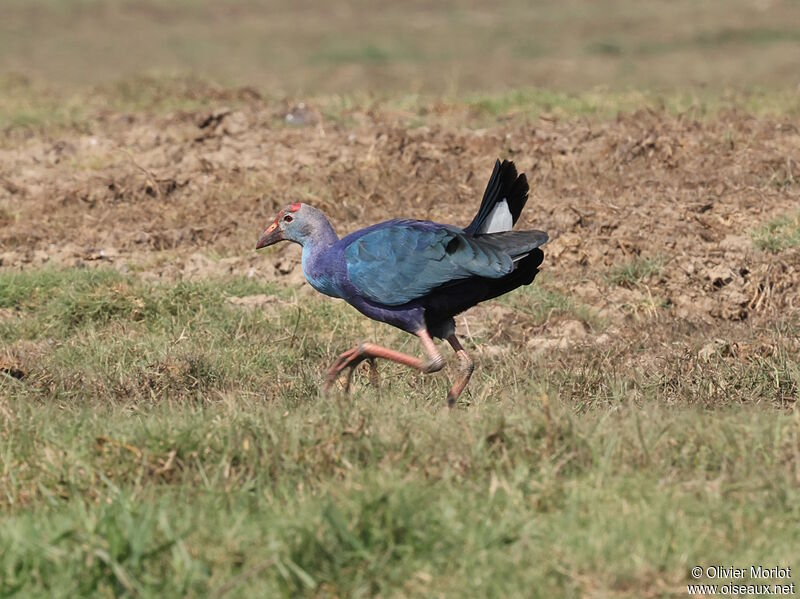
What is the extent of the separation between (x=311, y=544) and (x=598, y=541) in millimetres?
953

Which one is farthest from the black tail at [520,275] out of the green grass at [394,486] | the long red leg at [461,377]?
the green grass at [394,486]

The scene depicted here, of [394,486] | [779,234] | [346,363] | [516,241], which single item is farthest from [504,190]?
[779,234]

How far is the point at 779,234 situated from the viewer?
29.0ft

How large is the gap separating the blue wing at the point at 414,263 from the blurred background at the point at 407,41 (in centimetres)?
1014

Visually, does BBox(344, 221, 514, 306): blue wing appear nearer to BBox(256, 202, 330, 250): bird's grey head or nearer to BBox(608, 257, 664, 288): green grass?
BBox(256, 202, 330, 250): bird's grey head

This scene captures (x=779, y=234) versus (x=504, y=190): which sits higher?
(x=504, y=190)

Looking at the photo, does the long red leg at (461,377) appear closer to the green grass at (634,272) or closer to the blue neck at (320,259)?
the blue neck at (320,259)

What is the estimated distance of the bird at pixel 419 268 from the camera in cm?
604

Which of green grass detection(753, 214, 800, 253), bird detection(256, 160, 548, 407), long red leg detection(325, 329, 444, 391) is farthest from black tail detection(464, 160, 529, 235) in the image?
green grass detection(753, 214, 800, 253)

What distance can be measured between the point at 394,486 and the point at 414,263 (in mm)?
2011

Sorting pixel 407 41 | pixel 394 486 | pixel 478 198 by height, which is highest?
pixel 407 41

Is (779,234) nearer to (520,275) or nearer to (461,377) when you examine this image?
(520,275)

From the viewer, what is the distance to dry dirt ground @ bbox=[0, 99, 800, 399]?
26.6 feet

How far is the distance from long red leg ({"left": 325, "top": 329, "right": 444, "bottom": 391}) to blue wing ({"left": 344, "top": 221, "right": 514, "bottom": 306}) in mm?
248
